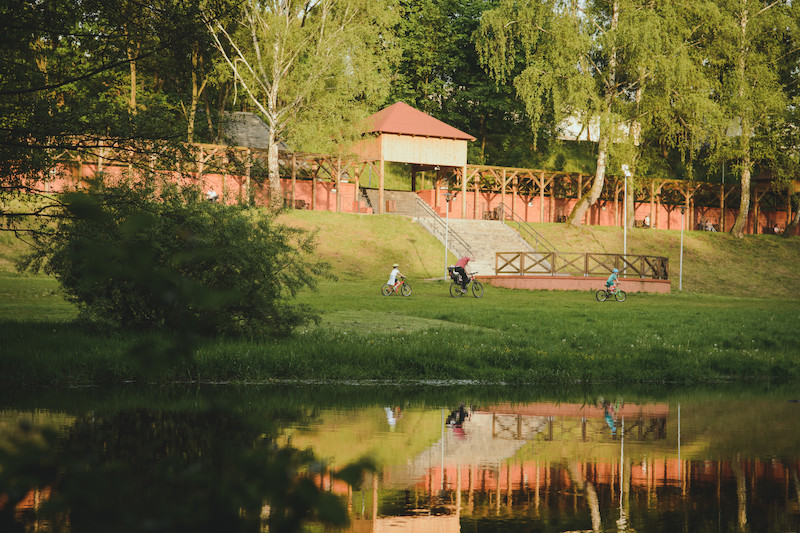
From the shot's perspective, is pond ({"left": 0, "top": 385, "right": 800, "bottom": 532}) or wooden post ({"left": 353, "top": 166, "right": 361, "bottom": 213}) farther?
wooden post ({"left": 353, "top": 166, "right": 361, "bottom": 213})

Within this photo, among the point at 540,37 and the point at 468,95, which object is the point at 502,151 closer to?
the point at 468,95

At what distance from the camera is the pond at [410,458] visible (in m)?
2.46

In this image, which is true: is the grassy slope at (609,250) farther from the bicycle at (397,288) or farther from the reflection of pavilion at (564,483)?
the reflection of pavilion at (564,483)

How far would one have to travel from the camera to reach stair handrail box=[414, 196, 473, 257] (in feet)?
156

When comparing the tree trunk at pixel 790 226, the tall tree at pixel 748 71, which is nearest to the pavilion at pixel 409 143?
the tall tree at pixel 748 71

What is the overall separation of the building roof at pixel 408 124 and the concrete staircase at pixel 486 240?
18.9 feet

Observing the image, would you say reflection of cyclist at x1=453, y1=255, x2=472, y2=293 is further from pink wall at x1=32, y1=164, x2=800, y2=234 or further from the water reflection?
the water reflection

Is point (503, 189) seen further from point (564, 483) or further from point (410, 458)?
point (564, 483)

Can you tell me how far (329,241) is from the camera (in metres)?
45.5

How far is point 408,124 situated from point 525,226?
9.95 meters

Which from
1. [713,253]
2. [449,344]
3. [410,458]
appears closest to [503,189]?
[713,253]

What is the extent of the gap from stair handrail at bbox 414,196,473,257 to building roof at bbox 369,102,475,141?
451cm

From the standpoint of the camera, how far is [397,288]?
3262 centimetres

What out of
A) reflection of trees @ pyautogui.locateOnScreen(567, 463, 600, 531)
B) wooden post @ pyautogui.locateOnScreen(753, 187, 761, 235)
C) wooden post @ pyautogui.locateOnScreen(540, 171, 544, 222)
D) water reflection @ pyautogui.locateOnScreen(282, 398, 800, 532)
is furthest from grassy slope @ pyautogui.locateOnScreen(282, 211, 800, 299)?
reflection of trees @ pyautogui.locateOnScreen(567, 463, 600, 531)
